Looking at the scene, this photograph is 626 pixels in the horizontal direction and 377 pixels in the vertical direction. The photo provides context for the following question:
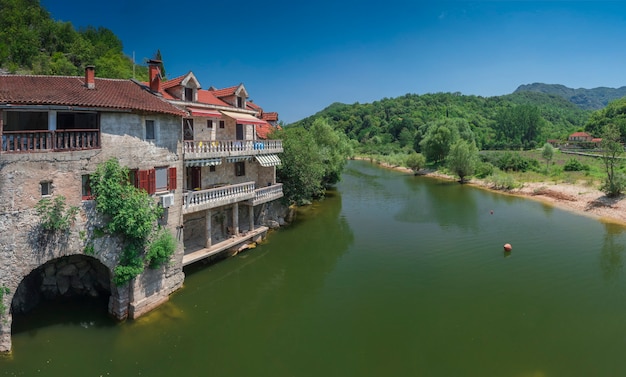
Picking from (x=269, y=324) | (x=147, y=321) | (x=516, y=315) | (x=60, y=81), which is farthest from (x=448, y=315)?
(x=60, y=81)

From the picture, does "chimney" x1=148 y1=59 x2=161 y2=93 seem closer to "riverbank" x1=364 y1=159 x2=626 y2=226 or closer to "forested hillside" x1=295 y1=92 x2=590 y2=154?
"riverbank" x1=364 y1=159 x2=626 y2=226

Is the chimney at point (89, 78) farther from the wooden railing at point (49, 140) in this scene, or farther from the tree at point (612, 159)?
the tree at point (612, 159)

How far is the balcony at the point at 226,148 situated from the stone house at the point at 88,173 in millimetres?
88

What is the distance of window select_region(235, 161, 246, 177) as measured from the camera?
1046 inches

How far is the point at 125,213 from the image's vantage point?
48.7 feet

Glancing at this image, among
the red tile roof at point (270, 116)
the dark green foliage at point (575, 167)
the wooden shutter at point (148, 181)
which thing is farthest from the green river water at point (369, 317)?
the dark green foliage at point (575, 167)

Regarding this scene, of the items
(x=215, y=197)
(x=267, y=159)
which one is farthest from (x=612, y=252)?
(x=215, y=197)

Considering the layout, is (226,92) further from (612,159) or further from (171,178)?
(612,159)

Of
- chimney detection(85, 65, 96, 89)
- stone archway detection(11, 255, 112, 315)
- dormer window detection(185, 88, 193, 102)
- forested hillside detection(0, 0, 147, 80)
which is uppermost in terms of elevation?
forested hillside detection(0, 0, 147, 80)

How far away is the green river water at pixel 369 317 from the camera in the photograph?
13484 millimetres

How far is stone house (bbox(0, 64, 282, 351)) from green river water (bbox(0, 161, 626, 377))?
51.0 inches

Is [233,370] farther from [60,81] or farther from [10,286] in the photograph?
[60,81]

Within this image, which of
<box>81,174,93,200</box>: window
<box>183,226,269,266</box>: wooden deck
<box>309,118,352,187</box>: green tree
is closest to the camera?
<box>81,174,93,200</box>: window

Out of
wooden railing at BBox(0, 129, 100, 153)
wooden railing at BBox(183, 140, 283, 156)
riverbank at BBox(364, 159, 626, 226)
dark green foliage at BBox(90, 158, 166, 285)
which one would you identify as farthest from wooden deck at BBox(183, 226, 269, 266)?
riverbank at BBox(364, 159, 626, 226)
